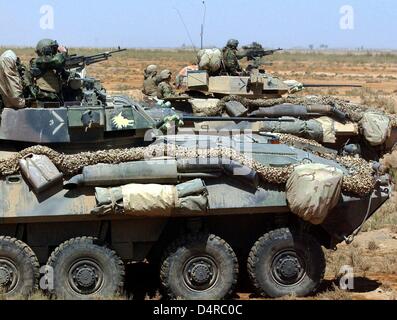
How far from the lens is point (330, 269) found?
12.9 metres

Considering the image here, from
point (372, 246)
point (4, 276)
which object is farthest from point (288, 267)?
point (372, 246)

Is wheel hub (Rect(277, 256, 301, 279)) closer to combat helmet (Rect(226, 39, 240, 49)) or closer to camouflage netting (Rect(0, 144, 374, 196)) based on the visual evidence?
camouflage netting (Rect(0, 144, 374, 196))

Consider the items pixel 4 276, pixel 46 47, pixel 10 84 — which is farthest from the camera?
pixel 46 47

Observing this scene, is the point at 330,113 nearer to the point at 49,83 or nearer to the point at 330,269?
the point at 330,269

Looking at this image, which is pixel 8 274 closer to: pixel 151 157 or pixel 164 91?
pixel 151 157

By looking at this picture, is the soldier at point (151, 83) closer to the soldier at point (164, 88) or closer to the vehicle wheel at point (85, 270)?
the soldier at point (164, 88)


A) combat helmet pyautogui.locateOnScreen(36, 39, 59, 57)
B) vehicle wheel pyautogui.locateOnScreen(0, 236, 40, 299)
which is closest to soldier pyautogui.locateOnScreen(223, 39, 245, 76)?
combat helmet pyautogui.locateOnScreen(36, 39, 59, 57)

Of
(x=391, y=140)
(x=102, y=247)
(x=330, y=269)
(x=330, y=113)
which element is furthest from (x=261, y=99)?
(x=102, y=247)

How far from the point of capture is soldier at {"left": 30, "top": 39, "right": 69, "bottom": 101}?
38.1 ft

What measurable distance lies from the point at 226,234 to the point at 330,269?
2.42 metres

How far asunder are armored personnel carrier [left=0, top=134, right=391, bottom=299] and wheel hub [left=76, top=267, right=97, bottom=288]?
0.04ft

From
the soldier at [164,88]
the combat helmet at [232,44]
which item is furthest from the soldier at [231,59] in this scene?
the soldier at [164,88]

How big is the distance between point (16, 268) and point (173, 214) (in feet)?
6.69

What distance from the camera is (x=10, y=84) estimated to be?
10.9m
